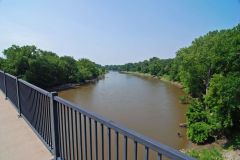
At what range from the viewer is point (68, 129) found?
2533mm

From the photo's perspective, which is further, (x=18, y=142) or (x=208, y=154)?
(x=208, y=154)

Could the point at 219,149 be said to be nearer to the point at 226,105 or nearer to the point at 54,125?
the point at 226,105

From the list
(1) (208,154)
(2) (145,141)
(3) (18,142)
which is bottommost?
(1) (208,154)

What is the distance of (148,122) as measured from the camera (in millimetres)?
17734

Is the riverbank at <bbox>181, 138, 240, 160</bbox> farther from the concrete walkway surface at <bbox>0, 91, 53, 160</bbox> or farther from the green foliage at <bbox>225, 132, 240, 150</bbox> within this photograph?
the concrete walkway surface at <bbox>0, 91, 53, 160</bbox>

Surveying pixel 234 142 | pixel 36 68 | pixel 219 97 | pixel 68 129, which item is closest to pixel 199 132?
pixel 234 142

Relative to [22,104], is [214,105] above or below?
below

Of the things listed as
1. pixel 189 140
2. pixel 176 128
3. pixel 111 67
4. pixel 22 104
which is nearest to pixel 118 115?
pixel 176 128

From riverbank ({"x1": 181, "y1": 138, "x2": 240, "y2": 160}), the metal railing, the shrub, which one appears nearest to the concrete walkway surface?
the metal railing

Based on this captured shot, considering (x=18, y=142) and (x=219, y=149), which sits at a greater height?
(x=18, y=142)

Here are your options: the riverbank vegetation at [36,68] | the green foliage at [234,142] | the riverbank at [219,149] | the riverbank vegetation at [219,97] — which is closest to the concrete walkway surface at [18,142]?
the riverbank at [219,149]

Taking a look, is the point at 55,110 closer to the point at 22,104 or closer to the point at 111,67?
the point at 22,104

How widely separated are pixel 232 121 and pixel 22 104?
13.6 meters

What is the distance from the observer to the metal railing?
4.14 ft
